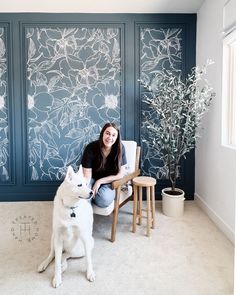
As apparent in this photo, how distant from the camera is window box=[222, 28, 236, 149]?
99.2 inches

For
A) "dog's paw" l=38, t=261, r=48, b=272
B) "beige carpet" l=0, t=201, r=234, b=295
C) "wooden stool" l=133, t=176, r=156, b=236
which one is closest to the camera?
"beige carpet" l=0, t=201, r=234, b=295

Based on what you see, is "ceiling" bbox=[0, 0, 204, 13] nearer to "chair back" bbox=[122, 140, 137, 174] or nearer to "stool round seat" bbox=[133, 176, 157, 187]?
"chair back" bbox=[122, 140, 137, 174]

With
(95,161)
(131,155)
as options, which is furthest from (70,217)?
(131,155)

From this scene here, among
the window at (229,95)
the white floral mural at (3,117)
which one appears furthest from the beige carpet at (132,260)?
the window at (229,95)

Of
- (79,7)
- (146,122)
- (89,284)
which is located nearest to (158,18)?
(79,7)

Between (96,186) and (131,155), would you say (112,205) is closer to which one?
(96,186)

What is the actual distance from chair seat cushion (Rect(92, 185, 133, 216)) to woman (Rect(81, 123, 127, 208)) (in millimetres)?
128

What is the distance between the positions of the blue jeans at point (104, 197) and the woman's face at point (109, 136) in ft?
1.26

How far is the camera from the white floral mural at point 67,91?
329cm

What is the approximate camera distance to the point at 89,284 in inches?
68.1

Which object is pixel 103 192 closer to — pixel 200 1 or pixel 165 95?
pixel 165 95

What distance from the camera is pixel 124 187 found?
2646mm

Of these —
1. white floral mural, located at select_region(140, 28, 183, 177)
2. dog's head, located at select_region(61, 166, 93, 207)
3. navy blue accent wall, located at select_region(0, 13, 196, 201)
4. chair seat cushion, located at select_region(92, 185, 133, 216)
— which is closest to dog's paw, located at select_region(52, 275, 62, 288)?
dog's head, located at select_region(61, 166, 93, 207)

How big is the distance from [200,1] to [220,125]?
4.83ft
